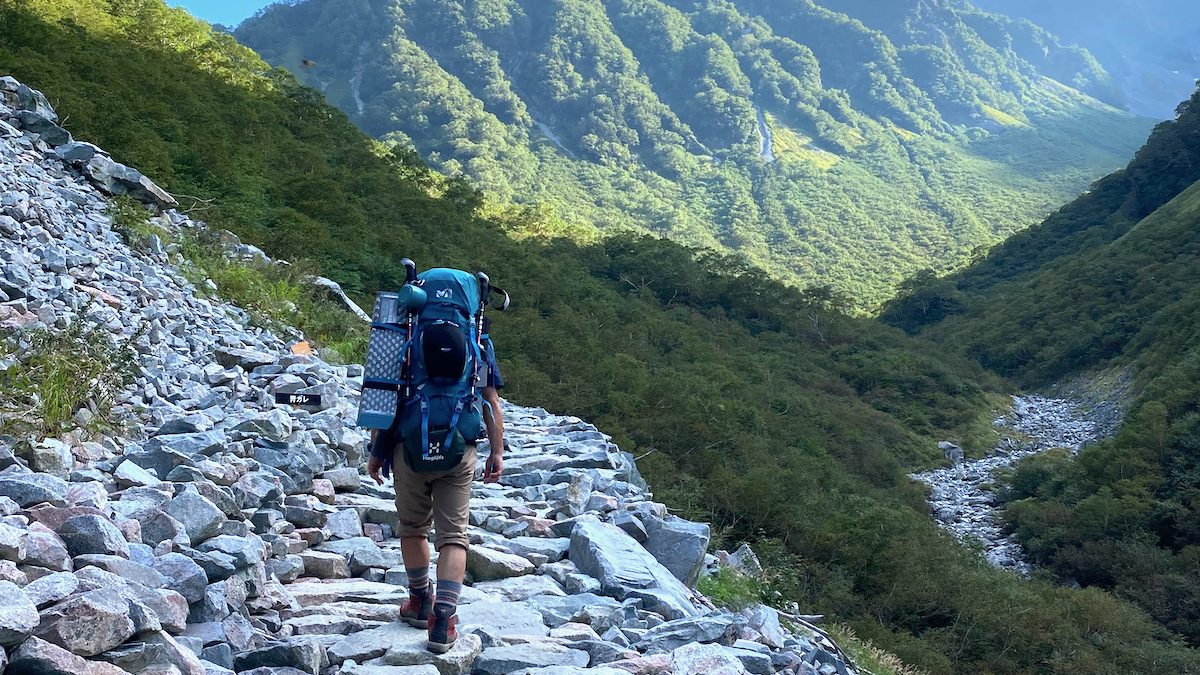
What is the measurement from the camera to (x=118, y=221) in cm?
1112

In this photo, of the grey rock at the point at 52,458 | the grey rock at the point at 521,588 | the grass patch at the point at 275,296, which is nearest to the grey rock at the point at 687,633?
the grey rock at the point at 521,588

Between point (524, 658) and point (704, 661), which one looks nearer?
point (524, 658)

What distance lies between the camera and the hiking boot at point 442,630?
374cm

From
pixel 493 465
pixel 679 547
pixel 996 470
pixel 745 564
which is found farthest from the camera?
pixel 996 470

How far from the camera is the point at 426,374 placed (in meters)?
4.02

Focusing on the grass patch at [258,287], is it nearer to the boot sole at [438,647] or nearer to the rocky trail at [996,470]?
the boot sole at [438,647]

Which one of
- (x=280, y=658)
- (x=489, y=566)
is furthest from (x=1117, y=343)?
(x=280, y=658)

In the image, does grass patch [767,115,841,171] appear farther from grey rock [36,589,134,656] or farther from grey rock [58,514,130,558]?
grey rock [36,589,134,656]

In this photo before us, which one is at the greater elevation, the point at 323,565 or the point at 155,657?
the point at 155,657

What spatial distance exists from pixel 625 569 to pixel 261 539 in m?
2.18

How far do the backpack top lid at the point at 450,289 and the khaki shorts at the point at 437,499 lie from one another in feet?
2.25

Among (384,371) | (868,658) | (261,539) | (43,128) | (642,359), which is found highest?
(43,128)

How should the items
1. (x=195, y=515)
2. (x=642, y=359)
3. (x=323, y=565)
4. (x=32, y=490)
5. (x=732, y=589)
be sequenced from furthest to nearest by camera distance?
(x=642, y=359)
(x=732, y=589)
(x=323, y=565)
(x=195, y=515)
(x=32, y=490)

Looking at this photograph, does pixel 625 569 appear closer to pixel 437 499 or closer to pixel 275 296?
pixel 437 499
